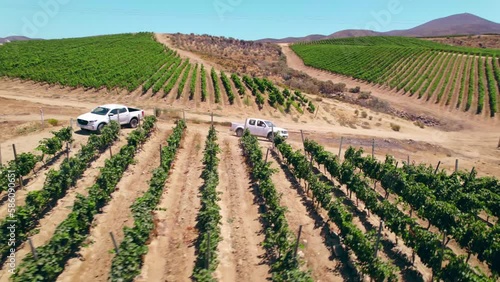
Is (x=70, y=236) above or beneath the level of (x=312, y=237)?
above

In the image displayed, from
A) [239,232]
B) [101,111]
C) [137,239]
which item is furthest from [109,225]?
[101,111]

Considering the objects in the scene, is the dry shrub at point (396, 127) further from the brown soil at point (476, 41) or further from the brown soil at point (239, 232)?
the brown soil at point (476, 41)

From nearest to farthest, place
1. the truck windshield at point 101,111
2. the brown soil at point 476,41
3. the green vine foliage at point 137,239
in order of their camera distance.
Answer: the green vine foliage at point 137,239 → the truck windshield at point 101,111 → the brown soil at point 476,41

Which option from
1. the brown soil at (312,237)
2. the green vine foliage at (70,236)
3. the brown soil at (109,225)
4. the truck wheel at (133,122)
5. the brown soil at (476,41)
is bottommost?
the brown soil at (312,237)

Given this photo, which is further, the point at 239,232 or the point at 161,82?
the point at 161,82

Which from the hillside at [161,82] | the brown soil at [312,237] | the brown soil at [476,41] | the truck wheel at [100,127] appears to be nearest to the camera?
the brown soil at [312,237]

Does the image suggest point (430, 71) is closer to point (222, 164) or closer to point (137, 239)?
point (222, 164)

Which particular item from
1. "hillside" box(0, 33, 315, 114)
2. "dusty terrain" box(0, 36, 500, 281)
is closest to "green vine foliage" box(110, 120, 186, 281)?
"dusty terrain" box(0, 36, 500, 281)

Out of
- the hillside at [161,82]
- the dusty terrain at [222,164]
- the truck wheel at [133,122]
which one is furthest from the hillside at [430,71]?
the truck wheel at [133,122]
